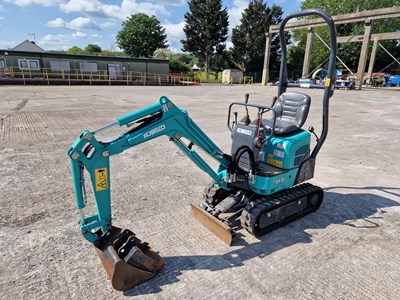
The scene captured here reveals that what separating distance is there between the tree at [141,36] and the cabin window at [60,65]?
1204 inches

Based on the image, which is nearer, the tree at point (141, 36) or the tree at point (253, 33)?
the tree at point (253, 33)

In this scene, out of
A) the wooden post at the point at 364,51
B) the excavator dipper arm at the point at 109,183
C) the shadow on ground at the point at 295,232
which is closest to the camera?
the excavator dipper arm at the point at 109,183

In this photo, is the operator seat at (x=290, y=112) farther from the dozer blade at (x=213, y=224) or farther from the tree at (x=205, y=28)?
the tree at (x=205, y=28)

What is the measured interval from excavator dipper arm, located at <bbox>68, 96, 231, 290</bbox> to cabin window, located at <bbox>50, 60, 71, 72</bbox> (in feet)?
103

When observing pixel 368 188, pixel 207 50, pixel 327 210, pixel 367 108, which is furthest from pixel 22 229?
pixel 207 50

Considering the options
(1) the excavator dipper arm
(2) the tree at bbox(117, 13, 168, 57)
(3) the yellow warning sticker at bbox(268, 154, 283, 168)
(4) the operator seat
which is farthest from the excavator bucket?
(2) the tree at bbox(117, 13, 168, 57)

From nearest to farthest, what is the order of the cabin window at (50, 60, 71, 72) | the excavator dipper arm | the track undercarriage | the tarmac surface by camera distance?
the excavator dipper arm, the tarmac surface, the track undercarriage, the cabin window at (50, 60, 71, 72)

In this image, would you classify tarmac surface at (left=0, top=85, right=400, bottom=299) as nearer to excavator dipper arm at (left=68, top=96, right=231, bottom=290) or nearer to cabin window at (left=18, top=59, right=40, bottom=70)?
excavator dipper arm at (left=68, top=96, right=231, bottom=290)

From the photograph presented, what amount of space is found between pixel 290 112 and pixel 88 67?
3128 centimetres

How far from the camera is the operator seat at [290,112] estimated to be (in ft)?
13.5

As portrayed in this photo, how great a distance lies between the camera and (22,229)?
3877mm

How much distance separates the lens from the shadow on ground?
3.16 metres

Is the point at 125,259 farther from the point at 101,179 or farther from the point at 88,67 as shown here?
the point at 88,67

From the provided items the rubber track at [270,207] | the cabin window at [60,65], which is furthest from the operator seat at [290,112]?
the cabin window at [60,65]
